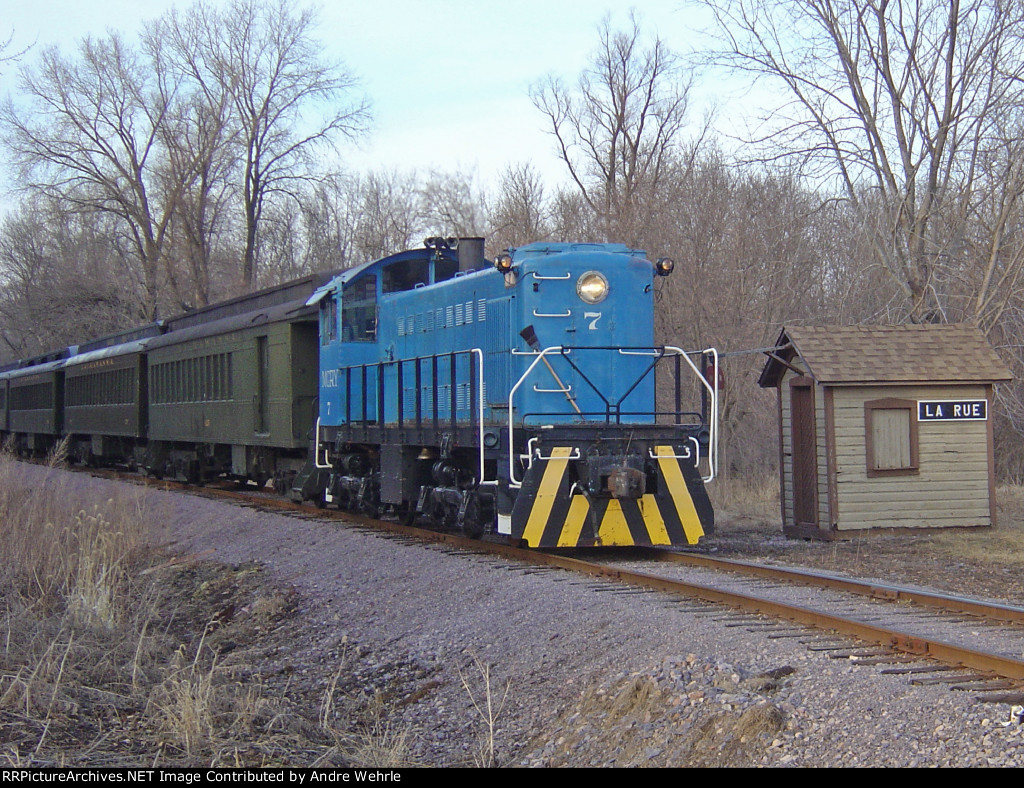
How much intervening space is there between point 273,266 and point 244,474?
2753 centimetres

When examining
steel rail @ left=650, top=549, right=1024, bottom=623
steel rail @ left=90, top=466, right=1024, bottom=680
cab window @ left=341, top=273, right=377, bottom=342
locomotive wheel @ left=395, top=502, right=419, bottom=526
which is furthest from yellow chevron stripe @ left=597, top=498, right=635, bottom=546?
cab window @ left=341, top=273, right=377, bottom=342

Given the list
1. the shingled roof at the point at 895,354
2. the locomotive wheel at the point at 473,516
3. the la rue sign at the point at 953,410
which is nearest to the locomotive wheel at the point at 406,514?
the locomotive wheel at the point at 473,516

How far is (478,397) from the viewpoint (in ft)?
33.5

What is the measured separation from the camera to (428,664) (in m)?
6.77

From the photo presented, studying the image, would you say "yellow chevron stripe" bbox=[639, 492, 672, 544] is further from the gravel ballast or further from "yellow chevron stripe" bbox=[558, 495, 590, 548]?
the gravel ballast

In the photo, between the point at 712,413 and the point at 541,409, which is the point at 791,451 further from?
the point at 541,409

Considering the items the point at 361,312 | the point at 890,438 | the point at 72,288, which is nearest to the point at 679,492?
the point at 890,438

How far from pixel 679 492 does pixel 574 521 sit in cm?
112

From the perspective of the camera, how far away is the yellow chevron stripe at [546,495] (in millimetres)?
9523

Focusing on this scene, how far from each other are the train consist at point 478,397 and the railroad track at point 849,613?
69 centimetres

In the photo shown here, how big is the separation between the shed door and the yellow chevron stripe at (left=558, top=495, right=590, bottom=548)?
11.7ft

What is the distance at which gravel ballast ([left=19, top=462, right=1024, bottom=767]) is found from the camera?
175 inches

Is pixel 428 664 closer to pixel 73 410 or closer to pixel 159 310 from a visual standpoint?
pixel 73 410

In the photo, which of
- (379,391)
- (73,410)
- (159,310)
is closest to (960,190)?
(379,391)
